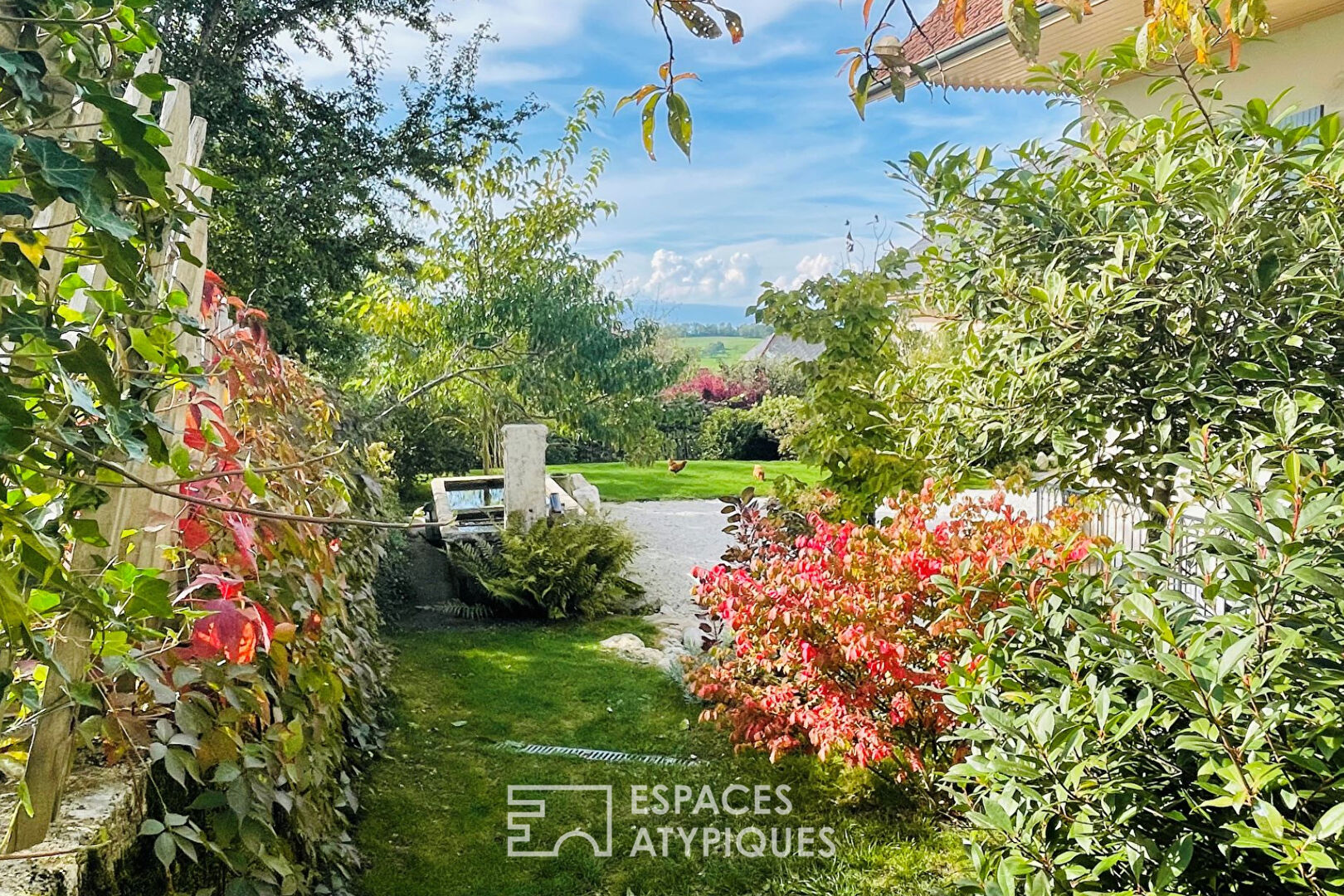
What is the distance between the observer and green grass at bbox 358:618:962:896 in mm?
2459

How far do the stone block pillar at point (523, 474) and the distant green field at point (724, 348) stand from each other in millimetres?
9214

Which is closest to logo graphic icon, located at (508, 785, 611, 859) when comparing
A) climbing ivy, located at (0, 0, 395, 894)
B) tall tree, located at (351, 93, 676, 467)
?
climbing ivy, located at (0, 0, 395, 894)

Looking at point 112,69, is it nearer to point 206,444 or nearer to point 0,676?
point 0,676

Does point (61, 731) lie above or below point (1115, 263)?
below

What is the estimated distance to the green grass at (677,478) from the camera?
10.8 metres

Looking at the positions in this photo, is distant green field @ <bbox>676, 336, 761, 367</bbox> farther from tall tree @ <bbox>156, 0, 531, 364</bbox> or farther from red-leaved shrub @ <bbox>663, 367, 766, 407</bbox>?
tall tree @ <bbox>156, 0, 531, 364</bbox>

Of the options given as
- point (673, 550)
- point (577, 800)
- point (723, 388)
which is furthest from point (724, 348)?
point (577, 800)

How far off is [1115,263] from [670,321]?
11.7 meters

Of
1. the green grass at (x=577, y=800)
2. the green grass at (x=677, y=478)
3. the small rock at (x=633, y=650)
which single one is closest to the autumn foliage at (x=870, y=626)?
the green grass at (x=577, y=800)

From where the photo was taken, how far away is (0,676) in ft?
2.29

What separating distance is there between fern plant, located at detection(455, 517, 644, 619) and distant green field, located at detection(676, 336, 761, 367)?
9382 mm

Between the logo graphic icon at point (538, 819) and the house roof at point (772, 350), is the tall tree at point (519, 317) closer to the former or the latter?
the logo graphic icon at point (538, 819)

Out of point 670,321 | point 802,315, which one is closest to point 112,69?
point 802,315

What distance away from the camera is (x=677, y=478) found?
39.1 feet
